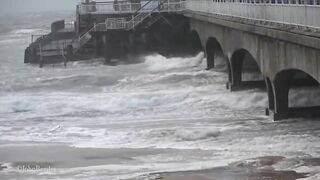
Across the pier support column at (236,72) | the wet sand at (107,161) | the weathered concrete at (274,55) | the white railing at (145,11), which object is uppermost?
the white railing at (145,11)

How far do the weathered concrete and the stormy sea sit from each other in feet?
2.94

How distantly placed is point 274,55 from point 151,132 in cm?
516

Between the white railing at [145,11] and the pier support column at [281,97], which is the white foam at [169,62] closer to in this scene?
the white railing at [145,11]

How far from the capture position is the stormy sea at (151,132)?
1652 cm

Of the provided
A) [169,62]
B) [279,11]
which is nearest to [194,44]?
[169,62]

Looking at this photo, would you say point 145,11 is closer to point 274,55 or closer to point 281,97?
point 281,97

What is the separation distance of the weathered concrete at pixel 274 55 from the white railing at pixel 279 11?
41cm

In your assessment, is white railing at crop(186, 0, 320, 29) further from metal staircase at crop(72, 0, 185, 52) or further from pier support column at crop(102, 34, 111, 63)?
pier support column at crop(102, 34, 111, 63)

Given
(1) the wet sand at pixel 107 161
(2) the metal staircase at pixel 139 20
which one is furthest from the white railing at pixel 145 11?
(1) the wet sand at pixel 107 161

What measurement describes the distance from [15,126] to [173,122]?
6.93 m

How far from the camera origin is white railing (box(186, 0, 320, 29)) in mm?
16750

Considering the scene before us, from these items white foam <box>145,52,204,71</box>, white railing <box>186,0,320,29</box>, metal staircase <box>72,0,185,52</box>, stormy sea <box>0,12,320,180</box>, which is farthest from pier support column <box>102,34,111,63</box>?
white railing <box>186,0,320,29</box>

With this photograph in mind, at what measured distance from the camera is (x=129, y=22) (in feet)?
164

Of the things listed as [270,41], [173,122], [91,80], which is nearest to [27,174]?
[173,122]
